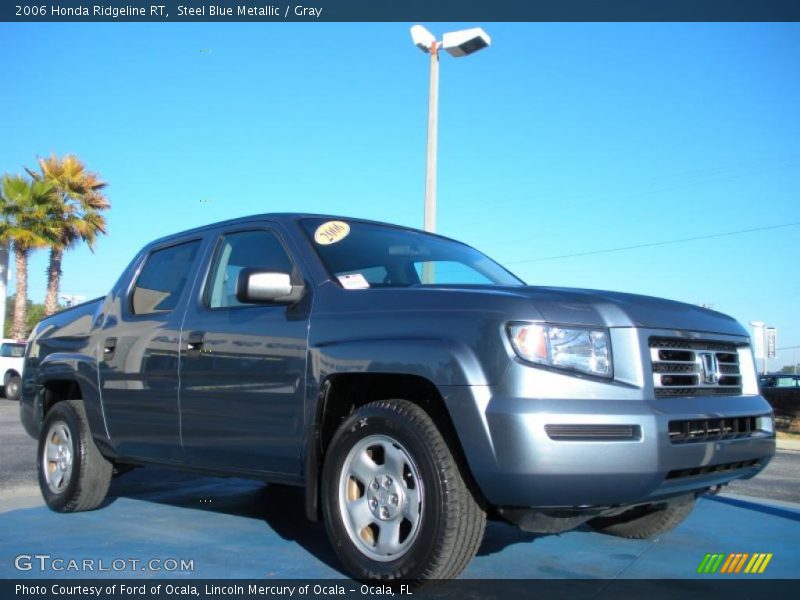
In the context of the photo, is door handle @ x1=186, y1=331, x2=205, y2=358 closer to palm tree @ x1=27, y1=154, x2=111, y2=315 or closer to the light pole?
the light pole

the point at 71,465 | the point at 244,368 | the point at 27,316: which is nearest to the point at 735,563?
the point at 244,368

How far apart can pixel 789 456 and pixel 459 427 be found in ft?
34.9

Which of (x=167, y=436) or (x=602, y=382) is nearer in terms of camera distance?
(x=602, y=382)

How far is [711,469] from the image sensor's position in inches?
139

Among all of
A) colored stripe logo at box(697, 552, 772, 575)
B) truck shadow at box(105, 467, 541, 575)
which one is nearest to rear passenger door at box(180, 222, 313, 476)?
truck shadow at box(105, 467, 541, 575)

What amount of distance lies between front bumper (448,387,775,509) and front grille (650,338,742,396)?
0.60 feet

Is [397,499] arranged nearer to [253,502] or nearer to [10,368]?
[253,502]

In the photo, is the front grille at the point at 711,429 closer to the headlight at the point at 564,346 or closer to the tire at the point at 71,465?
the headlight at the point at 564,346

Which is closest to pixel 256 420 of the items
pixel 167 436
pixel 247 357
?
pixel 247 357

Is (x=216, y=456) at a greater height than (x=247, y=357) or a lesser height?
lesser

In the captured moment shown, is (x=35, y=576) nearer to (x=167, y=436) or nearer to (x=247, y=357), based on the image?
(x=167, y=436)

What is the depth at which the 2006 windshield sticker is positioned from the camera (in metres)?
4.30

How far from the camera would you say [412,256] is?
4.69 m

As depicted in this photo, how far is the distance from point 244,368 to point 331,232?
89cm
